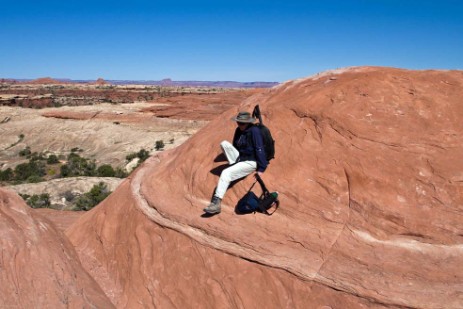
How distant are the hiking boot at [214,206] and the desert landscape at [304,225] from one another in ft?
0.44

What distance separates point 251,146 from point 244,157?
25cm

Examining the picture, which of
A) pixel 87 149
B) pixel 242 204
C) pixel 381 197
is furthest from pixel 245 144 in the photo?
Answer: pixel 87 149

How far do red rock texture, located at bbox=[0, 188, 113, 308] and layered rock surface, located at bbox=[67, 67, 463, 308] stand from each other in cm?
55

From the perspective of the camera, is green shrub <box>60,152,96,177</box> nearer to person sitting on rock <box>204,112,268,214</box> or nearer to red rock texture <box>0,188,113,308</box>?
red rock texture <box>0,188,113,308</box>

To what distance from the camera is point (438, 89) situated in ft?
21.5

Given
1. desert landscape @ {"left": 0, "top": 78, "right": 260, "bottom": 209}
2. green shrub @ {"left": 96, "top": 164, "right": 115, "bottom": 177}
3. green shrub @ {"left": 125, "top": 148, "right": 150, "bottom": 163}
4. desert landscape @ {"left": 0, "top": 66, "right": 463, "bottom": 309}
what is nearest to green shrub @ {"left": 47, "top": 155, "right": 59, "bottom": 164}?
desert landscape @ {"left": 0, "top": 78, "right": 260, "bottom": 209}

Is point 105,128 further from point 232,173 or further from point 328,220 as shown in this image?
point 328,220

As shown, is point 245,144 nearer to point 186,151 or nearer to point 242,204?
point 242,204

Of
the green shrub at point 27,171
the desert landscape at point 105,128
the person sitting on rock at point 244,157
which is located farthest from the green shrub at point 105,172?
the person sitting on rock at point 244,157

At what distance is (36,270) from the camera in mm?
5605

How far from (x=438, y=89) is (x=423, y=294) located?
3.60 m

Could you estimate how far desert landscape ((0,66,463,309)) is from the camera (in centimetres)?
502

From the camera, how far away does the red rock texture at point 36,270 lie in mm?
5184

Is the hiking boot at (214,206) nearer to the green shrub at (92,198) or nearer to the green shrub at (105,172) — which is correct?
the green shrub at (92,198)
